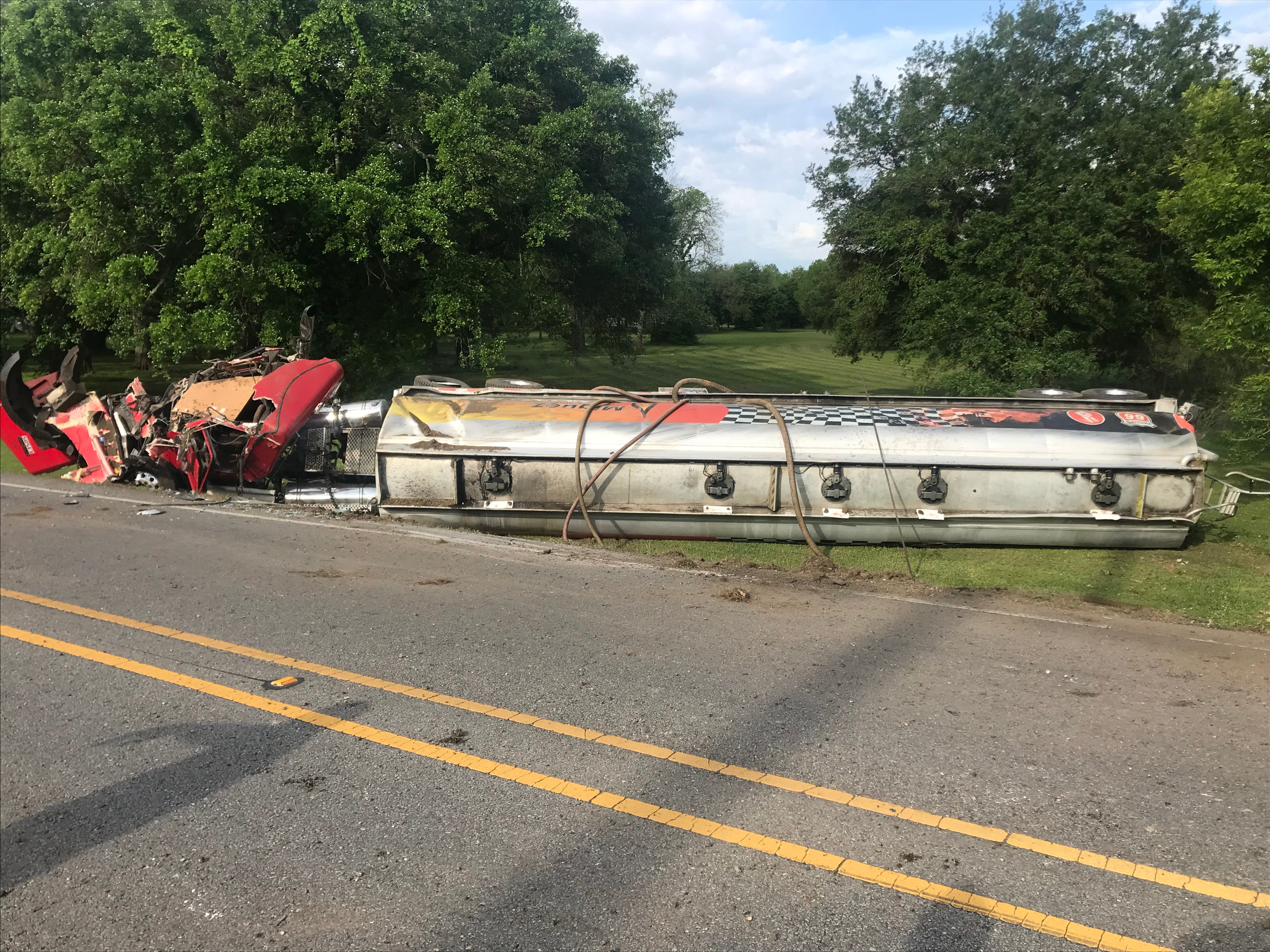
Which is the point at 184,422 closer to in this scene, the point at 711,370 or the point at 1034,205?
the point at 1034,205

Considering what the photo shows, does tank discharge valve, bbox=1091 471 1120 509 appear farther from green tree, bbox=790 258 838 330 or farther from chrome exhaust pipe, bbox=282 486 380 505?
green tree, bbox=790 258 838 330

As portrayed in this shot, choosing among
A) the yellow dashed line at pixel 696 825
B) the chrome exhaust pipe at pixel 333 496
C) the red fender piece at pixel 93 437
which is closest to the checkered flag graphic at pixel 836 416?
the chrome exhaust pipe at pixel 333 496

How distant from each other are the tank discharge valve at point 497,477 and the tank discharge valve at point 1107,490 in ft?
20.1

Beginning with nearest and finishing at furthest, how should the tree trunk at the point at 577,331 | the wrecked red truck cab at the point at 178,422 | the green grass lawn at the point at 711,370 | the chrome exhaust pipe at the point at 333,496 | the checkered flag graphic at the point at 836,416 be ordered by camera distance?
the checkered flag graphic at the point at 836,416, the chrome exhaust pipe at the point at 333,496, the wrecked red truck cab at the point at 178,422, the tree trunk at the point at 577,331, the green grass lawn at the point at 711,370

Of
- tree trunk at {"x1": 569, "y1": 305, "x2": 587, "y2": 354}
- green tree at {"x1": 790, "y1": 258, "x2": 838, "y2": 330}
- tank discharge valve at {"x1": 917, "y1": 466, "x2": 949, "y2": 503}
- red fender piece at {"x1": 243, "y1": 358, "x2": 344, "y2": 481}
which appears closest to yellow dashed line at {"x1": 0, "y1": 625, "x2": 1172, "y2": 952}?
tank discharge valve at {"x1": 917, "y1": 466, "x2": 949, "y2": 503}

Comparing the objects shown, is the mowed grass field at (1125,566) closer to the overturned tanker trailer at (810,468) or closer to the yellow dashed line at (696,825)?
the overturned tanker trailer at (810,468)

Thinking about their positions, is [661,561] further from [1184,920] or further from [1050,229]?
[1050,229]

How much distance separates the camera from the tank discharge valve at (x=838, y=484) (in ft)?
30.6

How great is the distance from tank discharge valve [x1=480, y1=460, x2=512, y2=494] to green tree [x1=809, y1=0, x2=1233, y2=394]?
1060cm

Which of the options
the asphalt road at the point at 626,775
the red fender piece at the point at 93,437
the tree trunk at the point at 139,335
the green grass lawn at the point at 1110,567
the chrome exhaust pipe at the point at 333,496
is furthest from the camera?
the tree trunk at the point at 139,335

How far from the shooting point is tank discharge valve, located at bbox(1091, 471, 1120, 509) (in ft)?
29.6

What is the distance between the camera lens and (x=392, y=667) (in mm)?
5930

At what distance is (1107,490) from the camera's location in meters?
9.02

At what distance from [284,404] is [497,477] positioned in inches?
156
